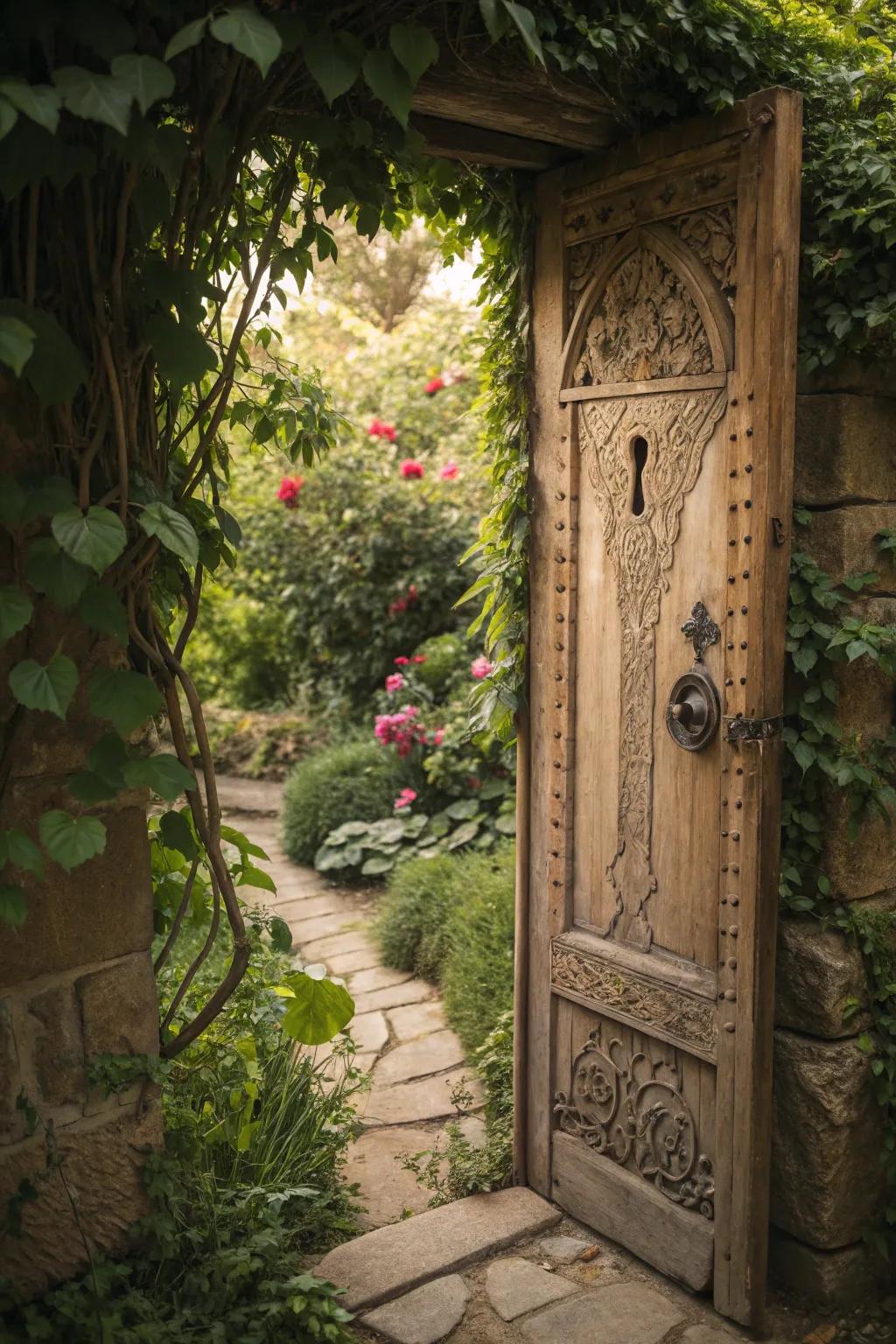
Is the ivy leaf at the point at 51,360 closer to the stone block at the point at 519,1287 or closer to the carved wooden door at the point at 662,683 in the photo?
the carved wooden door at the point at 662,683

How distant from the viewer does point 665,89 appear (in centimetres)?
255

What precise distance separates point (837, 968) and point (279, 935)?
4.24 feet

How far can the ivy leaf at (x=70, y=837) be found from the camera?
196cm

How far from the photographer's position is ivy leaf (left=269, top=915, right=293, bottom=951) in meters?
2.68

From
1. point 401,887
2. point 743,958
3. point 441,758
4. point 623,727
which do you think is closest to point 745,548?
point 623,727

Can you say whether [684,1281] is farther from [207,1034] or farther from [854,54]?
[854,54]

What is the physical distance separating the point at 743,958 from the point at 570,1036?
0.70 meters

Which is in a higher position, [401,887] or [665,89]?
[665,89]

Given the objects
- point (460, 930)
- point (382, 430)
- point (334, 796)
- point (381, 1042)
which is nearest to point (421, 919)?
point (460, 930)

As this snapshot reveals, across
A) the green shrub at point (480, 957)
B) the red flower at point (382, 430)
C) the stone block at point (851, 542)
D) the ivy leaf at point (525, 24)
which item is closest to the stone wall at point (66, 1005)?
the ivy leaf at point (525, 24)

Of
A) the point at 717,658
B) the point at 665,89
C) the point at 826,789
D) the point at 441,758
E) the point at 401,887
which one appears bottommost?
the point at 401,887

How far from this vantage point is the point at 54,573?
1919 mm

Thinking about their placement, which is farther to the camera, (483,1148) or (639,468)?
(483,1148)

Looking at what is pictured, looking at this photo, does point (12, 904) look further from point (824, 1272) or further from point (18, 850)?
point (824, 1272)
